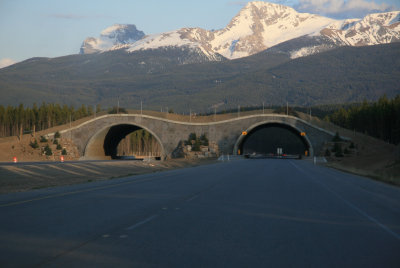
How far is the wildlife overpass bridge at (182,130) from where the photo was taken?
83625 mm

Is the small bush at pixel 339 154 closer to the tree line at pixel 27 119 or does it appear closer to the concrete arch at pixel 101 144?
the concrete arch at pixel 101 144

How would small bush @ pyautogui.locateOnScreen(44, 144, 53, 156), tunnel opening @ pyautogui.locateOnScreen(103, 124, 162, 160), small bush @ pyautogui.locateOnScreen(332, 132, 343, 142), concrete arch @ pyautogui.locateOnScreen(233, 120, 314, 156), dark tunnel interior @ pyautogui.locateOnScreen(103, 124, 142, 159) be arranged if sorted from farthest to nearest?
tunnel opening @ pyautogui.locateOnScreen(103, 124, 162, 160)
dark tunnel interior @ pyautogui.locateOnScreen(103, 124, 142, 159)
concrete arch @ pyautogui.locateOnScreen(233, 120, 314, 156)
small bush @ pyautogui.locateOnScreen(332, 132, 343, 142)
small bush @ pyautogui.locateOnScreen(44, 144, 53, 156)

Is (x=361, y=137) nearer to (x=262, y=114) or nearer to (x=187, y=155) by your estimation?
(x=262, y=114)

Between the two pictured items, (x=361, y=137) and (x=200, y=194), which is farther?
(x=361, y=137)

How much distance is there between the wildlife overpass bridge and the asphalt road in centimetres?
6925

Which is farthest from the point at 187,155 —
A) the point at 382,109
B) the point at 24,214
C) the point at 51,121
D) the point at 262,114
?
the point at 24,214

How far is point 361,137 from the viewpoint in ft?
276

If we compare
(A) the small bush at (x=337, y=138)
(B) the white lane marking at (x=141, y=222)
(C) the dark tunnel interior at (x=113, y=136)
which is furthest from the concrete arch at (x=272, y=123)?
(B) the white lane marking at (x=141, y=222)

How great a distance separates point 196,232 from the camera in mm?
9438

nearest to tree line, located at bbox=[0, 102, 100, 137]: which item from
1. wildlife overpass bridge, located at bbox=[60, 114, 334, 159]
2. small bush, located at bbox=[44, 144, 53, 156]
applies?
wildlife overpass bridge, located at bbox=[60, 114, 334, 159]

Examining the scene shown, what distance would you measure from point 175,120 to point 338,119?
6996 centimetres

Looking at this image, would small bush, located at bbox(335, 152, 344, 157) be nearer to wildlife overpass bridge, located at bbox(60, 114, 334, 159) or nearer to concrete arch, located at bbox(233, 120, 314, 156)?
wildlife overpass bridge, located at bbox(60, 114, 334, 159)

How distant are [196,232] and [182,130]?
7628 cm

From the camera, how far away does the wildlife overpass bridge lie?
8362 cm
